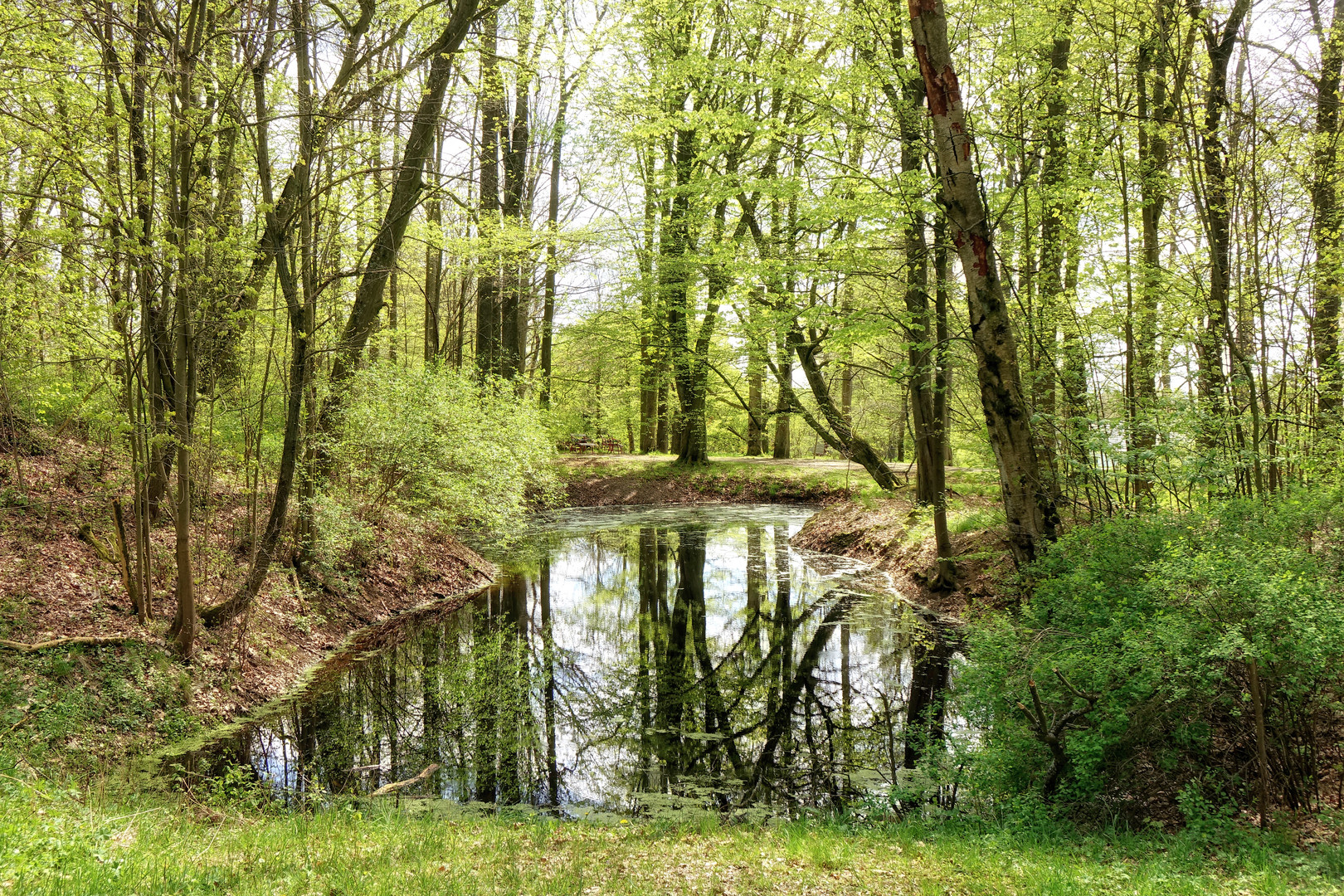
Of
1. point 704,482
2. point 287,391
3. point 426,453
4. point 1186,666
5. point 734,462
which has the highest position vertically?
point 287,391

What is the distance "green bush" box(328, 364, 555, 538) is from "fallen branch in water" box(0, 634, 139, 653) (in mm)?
3845

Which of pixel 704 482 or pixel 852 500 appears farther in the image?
pixel 704 482

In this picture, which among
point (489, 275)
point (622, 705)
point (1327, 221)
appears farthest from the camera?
point (489, 275)

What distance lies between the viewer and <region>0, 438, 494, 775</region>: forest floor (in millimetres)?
6160

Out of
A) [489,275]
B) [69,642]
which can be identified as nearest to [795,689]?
[69,642]

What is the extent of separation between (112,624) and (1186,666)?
8903 mm

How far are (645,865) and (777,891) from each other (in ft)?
2.64

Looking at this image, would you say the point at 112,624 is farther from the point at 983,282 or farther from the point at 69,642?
the point at 983,282

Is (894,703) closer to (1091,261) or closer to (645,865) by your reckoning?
(645,865)

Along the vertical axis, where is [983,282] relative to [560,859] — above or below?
above

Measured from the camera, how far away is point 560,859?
174 inches

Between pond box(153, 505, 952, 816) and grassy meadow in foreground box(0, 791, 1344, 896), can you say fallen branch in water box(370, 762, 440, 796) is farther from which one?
grassy meadow in foreground box(0, 791, 1344, 896)

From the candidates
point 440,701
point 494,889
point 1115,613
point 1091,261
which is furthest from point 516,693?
point 1091,261

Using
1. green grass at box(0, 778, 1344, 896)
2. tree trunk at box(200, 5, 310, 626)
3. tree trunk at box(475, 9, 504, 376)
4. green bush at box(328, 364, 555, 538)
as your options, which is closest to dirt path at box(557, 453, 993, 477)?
tree trunk at box(475, 9, 504, 376)
